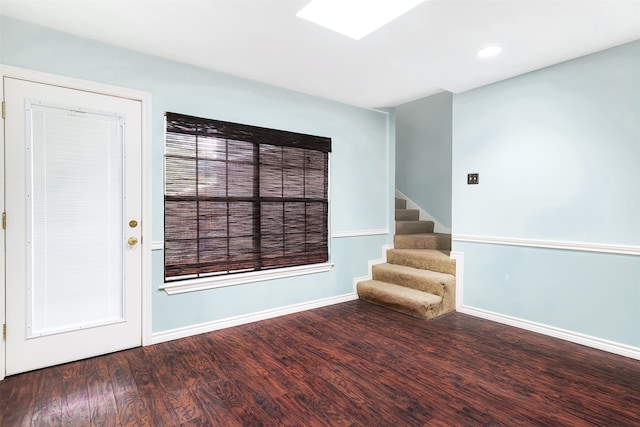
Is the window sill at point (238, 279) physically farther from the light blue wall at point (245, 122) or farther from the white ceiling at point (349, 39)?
the white ceiling at point (349, 39)

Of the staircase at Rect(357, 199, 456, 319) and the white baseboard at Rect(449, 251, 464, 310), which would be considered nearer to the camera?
Answer: the staircase at Rect(357, 199, 456, 319)

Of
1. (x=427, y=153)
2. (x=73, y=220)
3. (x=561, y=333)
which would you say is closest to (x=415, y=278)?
(x=561, y=333)

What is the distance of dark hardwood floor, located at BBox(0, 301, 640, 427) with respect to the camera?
1.79 metres

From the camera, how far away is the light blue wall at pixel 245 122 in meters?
2.34

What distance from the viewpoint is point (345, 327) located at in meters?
3.11

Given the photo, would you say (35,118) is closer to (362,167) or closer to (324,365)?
(324,365)

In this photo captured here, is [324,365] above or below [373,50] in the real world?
below

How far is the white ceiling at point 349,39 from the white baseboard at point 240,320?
7.58ft

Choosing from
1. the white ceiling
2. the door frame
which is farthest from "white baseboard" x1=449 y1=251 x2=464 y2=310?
the door frame

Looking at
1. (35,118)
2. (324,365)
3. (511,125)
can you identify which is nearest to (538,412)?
(324,365)

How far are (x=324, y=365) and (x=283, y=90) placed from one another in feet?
8.62

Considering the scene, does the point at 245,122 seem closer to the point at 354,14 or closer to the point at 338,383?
the point at 354,14

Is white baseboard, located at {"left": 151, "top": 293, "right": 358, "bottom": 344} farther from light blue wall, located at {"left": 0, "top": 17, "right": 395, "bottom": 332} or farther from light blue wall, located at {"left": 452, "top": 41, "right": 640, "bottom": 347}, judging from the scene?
light blue wall, located at {"left": 452, "top": 41, "right": 640, "bottom": 347}

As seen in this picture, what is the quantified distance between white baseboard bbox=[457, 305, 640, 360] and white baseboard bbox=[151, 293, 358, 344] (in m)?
1.45
